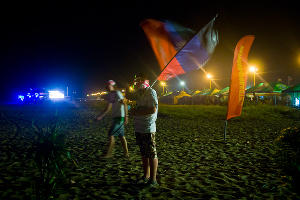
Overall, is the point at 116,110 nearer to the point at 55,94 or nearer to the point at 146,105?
the point at 146,105

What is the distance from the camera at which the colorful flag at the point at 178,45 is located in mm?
6031

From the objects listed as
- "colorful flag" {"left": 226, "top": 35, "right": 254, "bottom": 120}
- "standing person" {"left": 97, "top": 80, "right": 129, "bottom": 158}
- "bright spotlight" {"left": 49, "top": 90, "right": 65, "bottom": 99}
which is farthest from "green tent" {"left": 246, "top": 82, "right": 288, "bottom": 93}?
"bright spotlight" {"left": 49, "top": 90, "right": 65, "bottom": 99}

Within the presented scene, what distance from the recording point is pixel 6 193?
413 centimetres

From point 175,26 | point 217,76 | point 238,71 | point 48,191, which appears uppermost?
point 217,76

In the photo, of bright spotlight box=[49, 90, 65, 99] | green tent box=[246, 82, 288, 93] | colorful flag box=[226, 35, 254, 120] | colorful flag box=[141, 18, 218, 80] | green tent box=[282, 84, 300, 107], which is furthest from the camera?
bright spotlight box=[49, 90, 65, 99]

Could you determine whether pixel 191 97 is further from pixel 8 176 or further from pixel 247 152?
pixel 8 176

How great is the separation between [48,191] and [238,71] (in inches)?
267

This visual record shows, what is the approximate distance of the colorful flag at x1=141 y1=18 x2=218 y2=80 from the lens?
19.8ft

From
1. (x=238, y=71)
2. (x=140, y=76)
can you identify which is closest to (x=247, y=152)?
(x=238, y=71)

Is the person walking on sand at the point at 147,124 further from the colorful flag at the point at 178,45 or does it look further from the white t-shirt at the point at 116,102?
the white t-shirt at the point at 116,102

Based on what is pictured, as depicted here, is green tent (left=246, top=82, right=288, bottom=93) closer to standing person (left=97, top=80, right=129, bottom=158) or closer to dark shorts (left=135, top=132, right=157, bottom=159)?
standing person (left=97, top=80, right=129, bottom=158)

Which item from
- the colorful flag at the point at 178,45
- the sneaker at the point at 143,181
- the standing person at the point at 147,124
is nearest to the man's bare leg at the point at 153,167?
the standing person at the point at 147,124

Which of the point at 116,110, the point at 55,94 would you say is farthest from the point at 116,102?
the point at 55,94

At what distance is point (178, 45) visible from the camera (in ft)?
22.7
